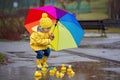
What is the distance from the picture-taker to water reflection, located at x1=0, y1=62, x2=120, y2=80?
35.2 ft

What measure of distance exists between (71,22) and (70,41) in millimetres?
533

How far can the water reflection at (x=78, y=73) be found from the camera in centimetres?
1073

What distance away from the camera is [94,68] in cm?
1267

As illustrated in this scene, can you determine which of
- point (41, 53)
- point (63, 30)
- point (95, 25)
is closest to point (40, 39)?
point (41, 53)

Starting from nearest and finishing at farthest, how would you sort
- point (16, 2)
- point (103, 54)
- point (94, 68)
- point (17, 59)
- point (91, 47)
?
1. point (94, 68)
2. point (17, 59)
3. point (103, 54)
4. point (91, 47)
5. point (16, 2)

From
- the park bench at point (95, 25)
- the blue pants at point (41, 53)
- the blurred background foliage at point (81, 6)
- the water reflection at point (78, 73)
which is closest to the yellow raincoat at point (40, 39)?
the blue pants at point (41, 53)

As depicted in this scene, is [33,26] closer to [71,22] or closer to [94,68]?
[71,22]

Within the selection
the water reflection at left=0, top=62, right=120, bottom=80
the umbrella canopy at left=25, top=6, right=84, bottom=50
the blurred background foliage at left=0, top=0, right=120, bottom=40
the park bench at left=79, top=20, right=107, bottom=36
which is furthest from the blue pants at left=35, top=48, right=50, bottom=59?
the blurred background foliage at left=0, top=0, right=120, bottom=40

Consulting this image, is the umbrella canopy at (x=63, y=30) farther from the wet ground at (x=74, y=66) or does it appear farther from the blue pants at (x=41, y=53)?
the wet ground at (x=74, y=66)

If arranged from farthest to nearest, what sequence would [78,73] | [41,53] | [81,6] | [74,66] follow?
1. [81,6]
2. [74,66]
3. [78,73]
4. [41,53]

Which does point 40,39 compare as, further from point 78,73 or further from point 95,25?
point 95,25

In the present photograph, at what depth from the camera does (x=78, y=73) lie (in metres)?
11.6

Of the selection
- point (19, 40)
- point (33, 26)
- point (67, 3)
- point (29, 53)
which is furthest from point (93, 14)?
point (33, 26)

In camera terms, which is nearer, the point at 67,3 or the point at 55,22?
the point at 55,22
